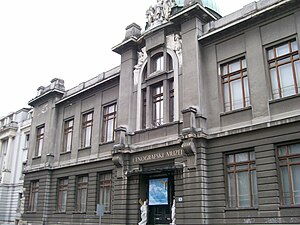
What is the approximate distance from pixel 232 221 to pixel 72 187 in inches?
514

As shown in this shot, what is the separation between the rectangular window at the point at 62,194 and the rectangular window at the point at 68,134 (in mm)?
2435

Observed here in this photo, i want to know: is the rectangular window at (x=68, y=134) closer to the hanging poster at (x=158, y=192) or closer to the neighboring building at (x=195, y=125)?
the neighboring building at (x=195, y=125)

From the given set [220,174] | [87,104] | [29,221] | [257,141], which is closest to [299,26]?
[257,141]

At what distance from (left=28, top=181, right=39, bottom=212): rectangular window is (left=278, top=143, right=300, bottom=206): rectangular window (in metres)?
20.0

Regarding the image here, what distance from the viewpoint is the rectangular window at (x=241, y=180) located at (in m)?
15.3

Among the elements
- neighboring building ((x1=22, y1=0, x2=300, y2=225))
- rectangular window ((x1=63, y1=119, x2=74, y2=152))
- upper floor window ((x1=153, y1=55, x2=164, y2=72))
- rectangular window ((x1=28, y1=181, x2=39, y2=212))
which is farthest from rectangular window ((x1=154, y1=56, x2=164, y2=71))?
rectangular window ((x1=28, y1=181, x2=39, y2=212))

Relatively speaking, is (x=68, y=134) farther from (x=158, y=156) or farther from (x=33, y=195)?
(x=158, y=156)

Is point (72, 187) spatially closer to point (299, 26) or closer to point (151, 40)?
point (151, 40)

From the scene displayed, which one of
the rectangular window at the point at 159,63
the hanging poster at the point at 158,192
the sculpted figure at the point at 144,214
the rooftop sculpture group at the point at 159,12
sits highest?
the rooftop sculpture group at the point at 159,12

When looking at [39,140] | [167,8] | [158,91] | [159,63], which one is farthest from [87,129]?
[167,8]

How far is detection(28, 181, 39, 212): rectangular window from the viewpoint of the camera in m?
27.8

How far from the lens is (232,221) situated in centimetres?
1520

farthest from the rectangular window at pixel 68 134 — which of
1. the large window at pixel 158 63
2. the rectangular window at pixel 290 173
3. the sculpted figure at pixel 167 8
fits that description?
the rectangular window at pixel 290 173

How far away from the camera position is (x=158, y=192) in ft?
61.9
